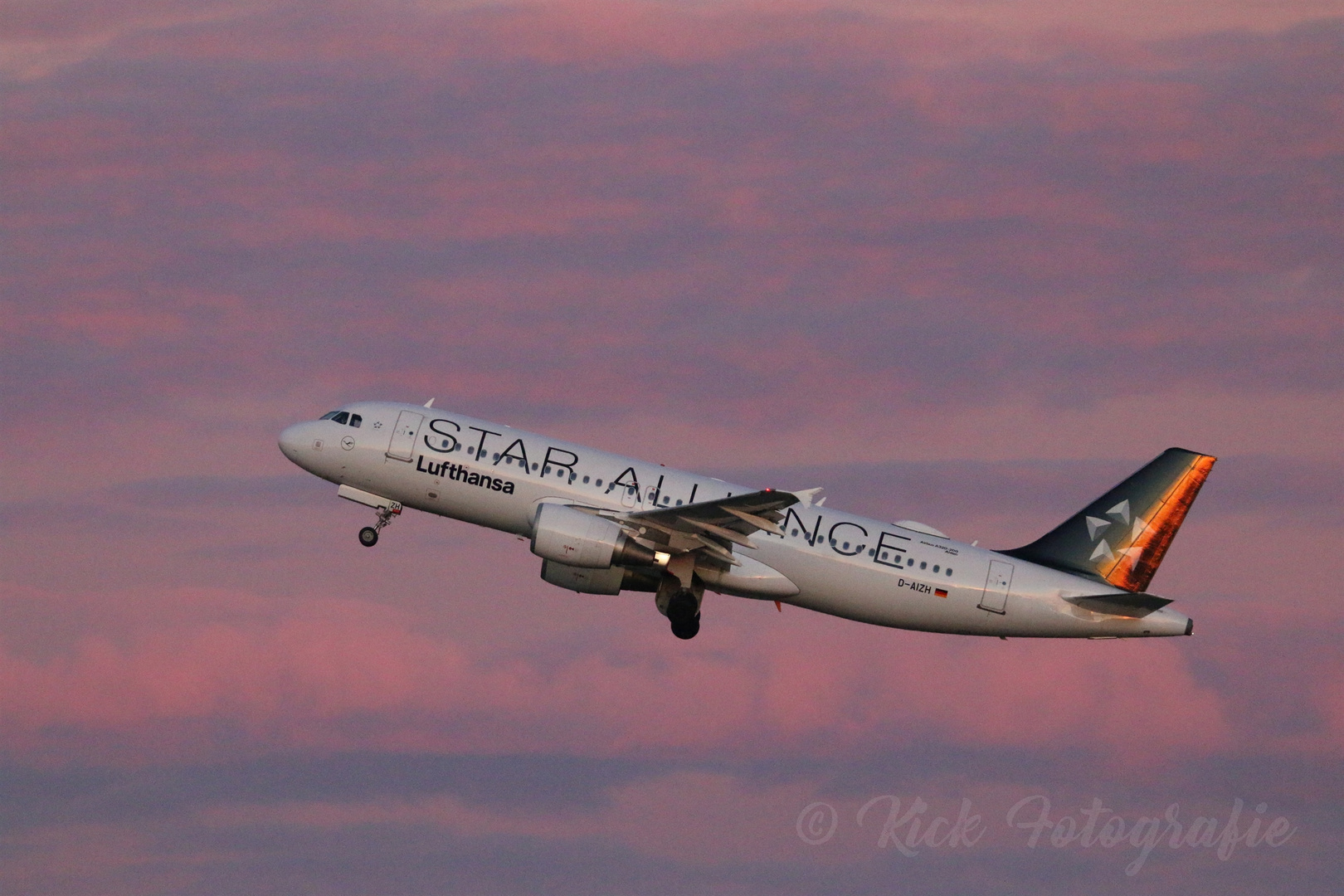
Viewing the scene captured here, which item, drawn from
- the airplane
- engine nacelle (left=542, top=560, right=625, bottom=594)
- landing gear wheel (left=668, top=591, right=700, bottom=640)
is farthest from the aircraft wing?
engine nacelle (left=542, top=560, right=625, bottom=594)

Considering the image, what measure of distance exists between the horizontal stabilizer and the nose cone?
28.2m

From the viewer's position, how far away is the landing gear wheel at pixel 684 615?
68.7 m

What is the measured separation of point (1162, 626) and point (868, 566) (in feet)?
35.6

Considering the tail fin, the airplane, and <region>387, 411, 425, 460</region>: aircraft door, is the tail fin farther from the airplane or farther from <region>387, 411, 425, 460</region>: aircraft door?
<region>387, 411, 425, 460</region>: aircraft door

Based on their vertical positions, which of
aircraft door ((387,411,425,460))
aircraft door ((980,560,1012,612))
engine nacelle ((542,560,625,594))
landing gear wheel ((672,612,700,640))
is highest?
aircraft door ((387,411,425,460))

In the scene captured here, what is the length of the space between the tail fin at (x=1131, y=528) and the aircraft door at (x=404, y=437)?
22180 millimetres

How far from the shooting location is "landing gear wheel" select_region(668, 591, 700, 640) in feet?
225

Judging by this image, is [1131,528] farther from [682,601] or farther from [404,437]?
[404,437]

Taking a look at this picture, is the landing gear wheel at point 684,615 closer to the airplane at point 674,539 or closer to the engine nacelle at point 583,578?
the airplane at point 674,539

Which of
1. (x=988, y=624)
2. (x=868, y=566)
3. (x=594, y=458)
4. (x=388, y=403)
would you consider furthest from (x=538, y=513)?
(x=988, y=624)

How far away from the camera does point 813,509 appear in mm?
70375

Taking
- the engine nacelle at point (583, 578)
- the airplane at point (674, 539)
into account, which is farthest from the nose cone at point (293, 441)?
the engine nacelle at point (583, 578)

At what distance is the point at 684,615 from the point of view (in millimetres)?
68875

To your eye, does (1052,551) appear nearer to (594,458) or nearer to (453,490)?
(594,458)
